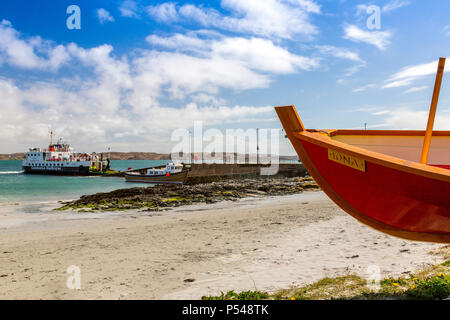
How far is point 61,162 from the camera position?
68.9 meters

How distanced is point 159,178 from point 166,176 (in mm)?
2269

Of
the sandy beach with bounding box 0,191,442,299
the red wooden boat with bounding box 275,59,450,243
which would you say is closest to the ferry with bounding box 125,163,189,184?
the sandy beach with bounding box 0,191,442,299

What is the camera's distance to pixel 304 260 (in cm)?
695

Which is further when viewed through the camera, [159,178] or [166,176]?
[159,178]

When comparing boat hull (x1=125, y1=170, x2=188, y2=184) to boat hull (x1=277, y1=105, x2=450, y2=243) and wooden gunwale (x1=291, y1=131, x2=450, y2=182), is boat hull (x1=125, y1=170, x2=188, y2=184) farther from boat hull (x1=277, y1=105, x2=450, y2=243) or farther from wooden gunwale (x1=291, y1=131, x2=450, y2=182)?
wooden gunwale (x1=291, y1=131, x2=450, y2=182)

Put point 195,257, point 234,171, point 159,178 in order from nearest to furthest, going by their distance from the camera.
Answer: point 195,257, point 159,178, point 234,171

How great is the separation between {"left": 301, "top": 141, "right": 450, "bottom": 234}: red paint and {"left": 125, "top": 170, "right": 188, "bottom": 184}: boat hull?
127 ft

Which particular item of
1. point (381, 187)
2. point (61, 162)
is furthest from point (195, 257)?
point (61, 162)

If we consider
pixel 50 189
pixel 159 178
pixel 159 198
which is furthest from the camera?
pixel 159 178

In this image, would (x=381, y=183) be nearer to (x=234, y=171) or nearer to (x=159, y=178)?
(x=234, y=171)

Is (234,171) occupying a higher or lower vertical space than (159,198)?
higher
